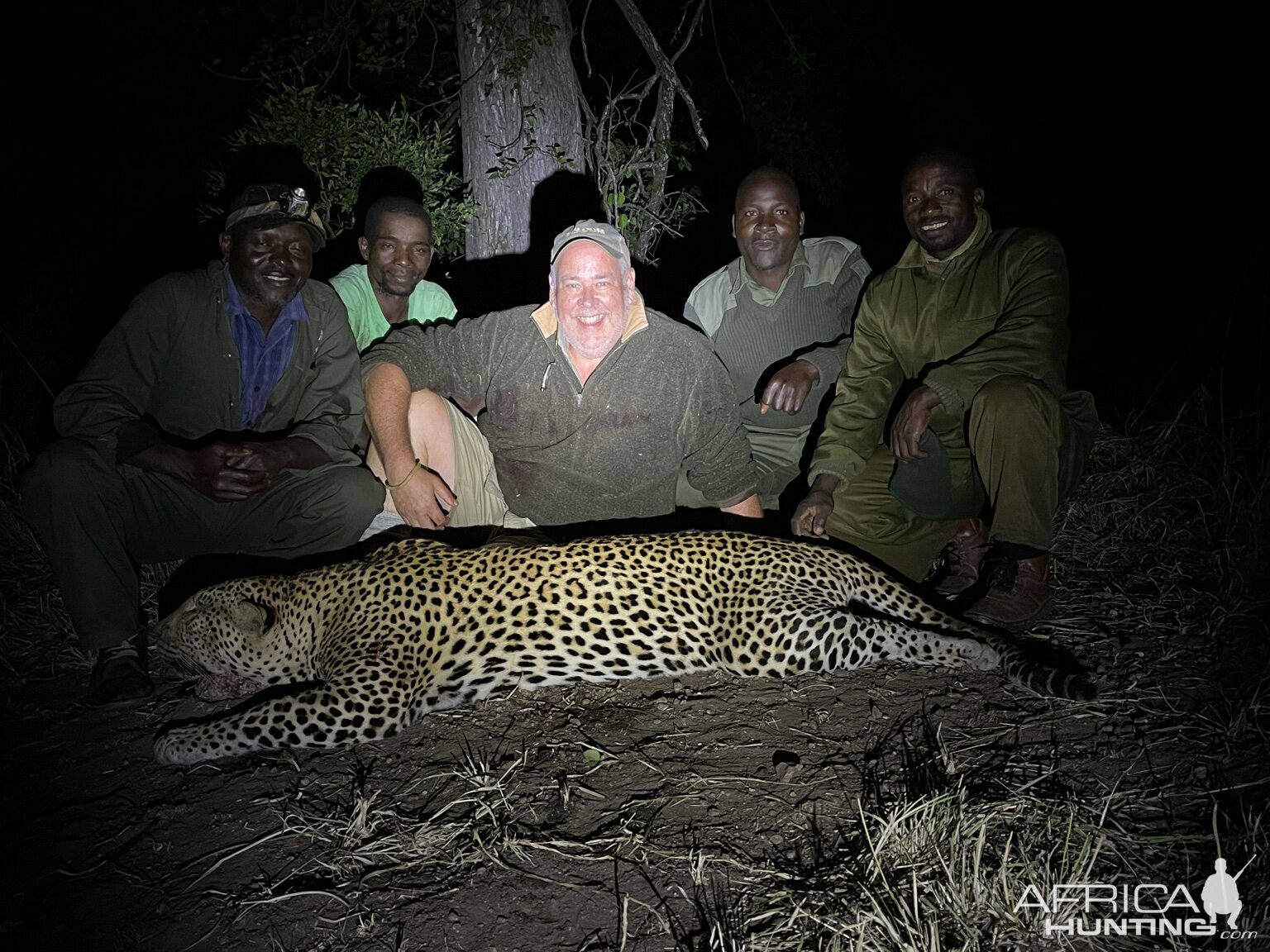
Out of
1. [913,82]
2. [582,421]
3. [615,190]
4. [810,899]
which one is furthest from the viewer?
[913,82]

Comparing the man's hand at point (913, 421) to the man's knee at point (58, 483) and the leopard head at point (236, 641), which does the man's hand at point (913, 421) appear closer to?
the leopard head at point (236, 641)

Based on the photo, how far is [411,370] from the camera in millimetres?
4211

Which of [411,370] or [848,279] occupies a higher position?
[848,279]

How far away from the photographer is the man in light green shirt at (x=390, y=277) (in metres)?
5.04

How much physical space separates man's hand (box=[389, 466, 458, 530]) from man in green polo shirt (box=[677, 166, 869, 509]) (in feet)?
4.47

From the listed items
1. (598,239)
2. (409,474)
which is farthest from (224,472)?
(598,239)

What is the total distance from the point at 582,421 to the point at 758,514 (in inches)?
41.9

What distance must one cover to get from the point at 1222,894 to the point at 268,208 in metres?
4.41

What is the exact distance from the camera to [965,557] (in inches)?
179

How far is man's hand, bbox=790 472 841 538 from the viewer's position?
169 inches

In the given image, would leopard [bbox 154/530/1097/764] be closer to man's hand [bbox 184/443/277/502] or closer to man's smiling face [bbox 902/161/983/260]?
man's hand [bbox 184/443/277/502]

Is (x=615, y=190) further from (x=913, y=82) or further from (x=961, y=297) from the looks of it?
(x=913, y=82)

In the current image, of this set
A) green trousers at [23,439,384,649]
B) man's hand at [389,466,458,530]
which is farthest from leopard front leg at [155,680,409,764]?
man's hand at [389,466,458,530]

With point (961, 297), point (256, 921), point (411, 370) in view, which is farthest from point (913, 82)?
point (256, 921)
